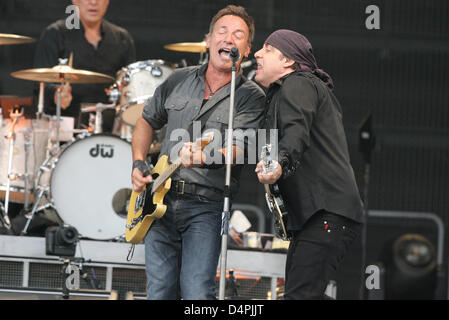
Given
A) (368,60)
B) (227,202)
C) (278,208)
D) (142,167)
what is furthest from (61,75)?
(368,60)

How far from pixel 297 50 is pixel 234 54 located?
12.4 inches

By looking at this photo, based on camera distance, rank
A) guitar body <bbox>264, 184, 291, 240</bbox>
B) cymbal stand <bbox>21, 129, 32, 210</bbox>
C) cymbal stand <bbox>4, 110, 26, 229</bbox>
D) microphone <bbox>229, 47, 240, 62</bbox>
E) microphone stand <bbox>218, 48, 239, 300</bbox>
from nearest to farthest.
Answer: guitar body <bbox>264, 184, 291, 240</bbox>
microphone stand <bbox>218, 48, 239, 300</bbox>
microphone <bbox>229, 47, 240, 62</bbox>
cymbal stand <bbox>4, 110, 26, 229</bbox>
cymbal stand <bbox>21, 129, 32, 210</bbox>

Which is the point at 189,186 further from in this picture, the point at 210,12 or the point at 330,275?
A: the point at 210,12

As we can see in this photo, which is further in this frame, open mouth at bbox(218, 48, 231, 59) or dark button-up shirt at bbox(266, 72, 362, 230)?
open mouth at bbox(218, 48, 231, 59)

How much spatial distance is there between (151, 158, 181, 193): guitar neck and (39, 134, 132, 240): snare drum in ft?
8.97

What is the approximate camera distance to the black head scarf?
393 cm

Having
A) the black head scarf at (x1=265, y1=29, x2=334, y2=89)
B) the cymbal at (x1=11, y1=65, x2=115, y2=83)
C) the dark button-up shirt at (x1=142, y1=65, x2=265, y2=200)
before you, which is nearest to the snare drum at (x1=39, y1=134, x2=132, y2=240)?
the cymbal at (x1=11, y1=65, x2=115, y2=83)

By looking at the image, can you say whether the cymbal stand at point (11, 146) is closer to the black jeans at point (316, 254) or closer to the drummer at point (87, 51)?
the drummer at point (87, 51)

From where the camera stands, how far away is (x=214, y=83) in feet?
A: 14.3

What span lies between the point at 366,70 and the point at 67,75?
500 cm

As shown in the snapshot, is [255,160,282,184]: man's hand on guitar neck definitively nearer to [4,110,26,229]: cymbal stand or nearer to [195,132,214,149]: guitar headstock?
[195,132,214,149]: guitar headstock

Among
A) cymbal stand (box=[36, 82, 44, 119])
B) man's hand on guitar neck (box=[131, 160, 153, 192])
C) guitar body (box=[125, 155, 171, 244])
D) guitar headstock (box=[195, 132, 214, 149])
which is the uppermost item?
cymbal stand (box=[36, 82, 44, 119])

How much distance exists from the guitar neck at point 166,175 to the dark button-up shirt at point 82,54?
4132 mm
